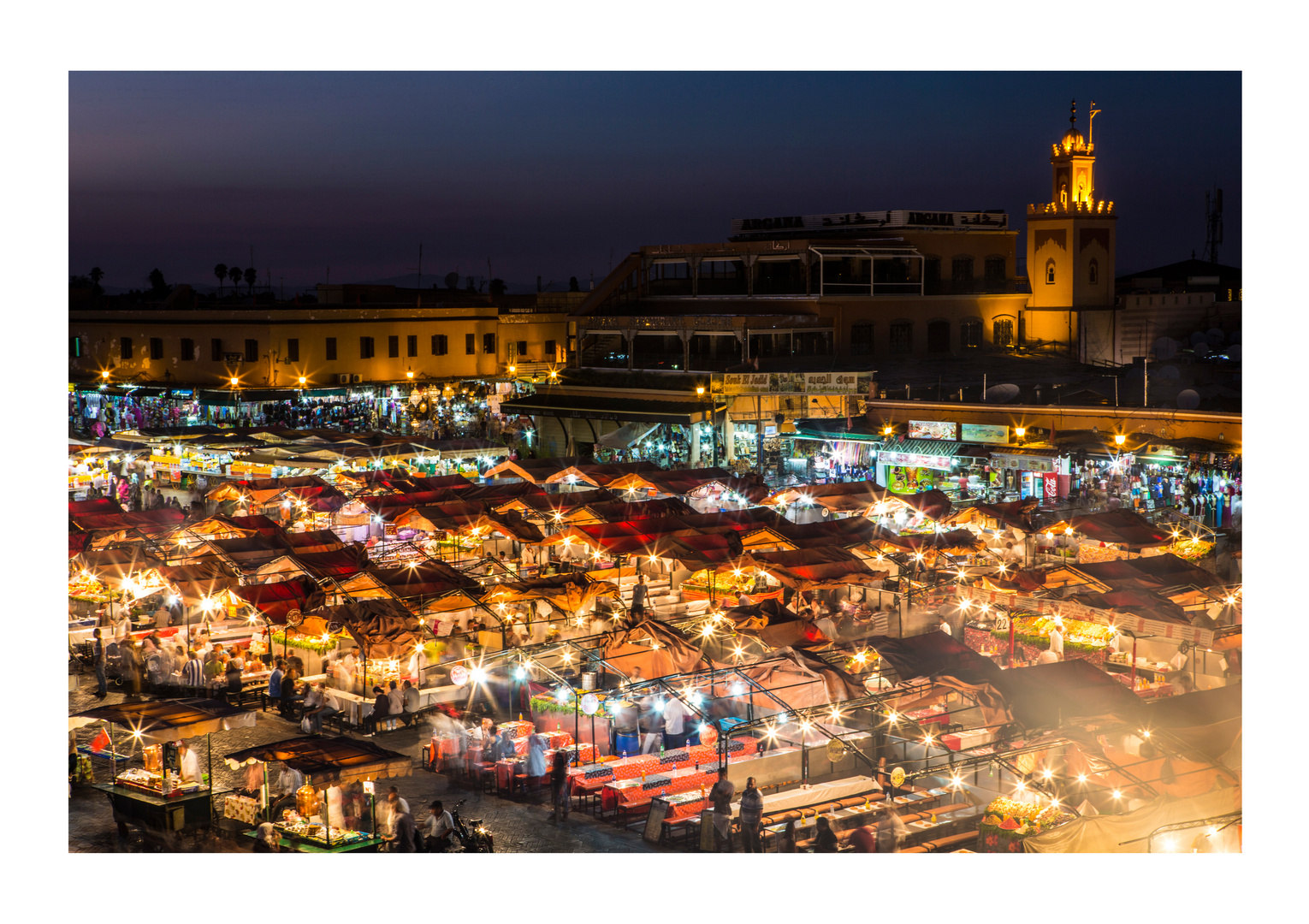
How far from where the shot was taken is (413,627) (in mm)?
17406

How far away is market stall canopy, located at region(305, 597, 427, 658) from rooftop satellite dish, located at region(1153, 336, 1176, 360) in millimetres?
33530

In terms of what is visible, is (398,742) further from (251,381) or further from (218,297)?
(218,297)

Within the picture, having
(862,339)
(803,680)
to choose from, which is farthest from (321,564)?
(862,339)

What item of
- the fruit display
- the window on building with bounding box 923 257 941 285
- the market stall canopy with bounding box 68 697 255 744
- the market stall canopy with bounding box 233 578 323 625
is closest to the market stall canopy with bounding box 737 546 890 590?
the market stall canopy with bounding box 233 578 323 625

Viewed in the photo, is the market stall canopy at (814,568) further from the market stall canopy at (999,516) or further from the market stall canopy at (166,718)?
the market stall canopy at (166,718)

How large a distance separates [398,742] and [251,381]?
3512cm

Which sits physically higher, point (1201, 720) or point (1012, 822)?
point (1201, 720)

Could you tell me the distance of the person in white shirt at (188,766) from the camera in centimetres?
1348

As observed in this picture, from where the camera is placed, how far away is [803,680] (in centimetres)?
1523

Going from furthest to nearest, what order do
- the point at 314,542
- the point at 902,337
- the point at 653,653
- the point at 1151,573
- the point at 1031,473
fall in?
the point at 902,337 → the point at 1031,473 → the point at 314,542 → the point at 1151,573 → the point at 653,653

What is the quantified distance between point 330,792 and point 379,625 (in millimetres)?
4808

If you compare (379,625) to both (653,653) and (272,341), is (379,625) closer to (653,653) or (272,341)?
(653,653)

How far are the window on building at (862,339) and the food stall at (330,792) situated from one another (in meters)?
35.7

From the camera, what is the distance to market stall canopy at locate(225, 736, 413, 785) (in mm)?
12805
